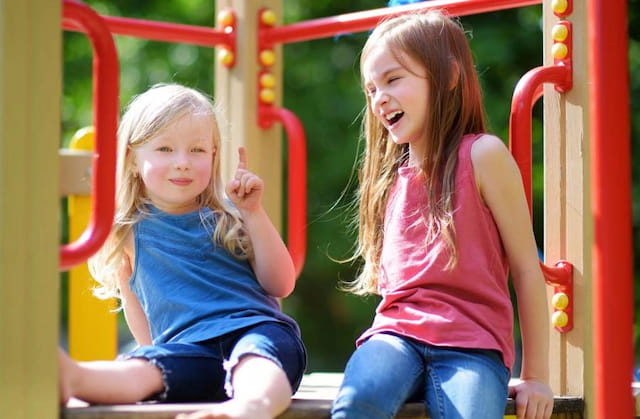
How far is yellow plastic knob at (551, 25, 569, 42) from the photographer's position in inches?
104

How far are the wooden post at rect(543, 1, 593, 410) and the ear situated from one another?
0.28 m

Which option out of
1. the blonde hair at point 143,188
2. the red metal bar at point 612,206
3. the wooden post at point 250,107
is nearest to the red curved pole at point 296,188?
the wooden post at point 250,107

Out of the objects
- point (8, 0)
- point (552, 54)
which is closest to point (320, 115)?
point (552, 54)

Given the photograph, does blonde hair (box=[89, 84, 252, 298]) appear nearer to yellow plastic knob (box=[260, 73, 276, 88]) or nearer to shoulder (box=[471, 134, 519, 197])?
shoulder (box=[471, 134, 519, 197])

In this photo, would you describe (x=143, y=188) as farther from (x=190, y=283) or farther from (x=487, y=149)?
(x=487, y=149)

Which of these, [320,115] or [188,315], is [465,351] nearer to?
[188,315]

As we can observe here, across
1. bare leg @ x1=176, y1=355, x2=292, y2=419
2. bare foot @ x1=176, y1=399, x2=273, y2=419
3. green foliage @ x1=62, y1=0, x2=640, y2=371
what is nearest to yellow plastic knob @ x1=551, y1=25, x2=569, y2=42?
bare leg @ x1=176, y1=355, x2=292, y2=419

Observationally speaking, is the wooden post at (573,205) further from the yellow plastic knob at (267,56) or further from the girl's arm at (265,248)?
the yellow plastic knob at (267,56)

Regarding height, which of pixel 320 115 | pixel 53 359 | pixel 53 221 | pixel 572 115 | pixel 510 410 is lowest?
pixel 510 410

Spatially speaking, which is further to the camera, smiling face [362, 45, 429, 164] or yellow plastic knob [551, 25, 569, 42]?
yellow plastic knob [551, 25, 569, 42]

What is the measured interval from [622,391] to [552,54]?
96cm

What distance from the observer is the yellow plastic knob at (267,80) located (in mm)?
3539

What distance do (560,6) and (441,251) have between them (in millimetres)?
685

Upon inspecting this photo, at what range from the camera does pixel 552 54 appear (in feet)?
8.81
